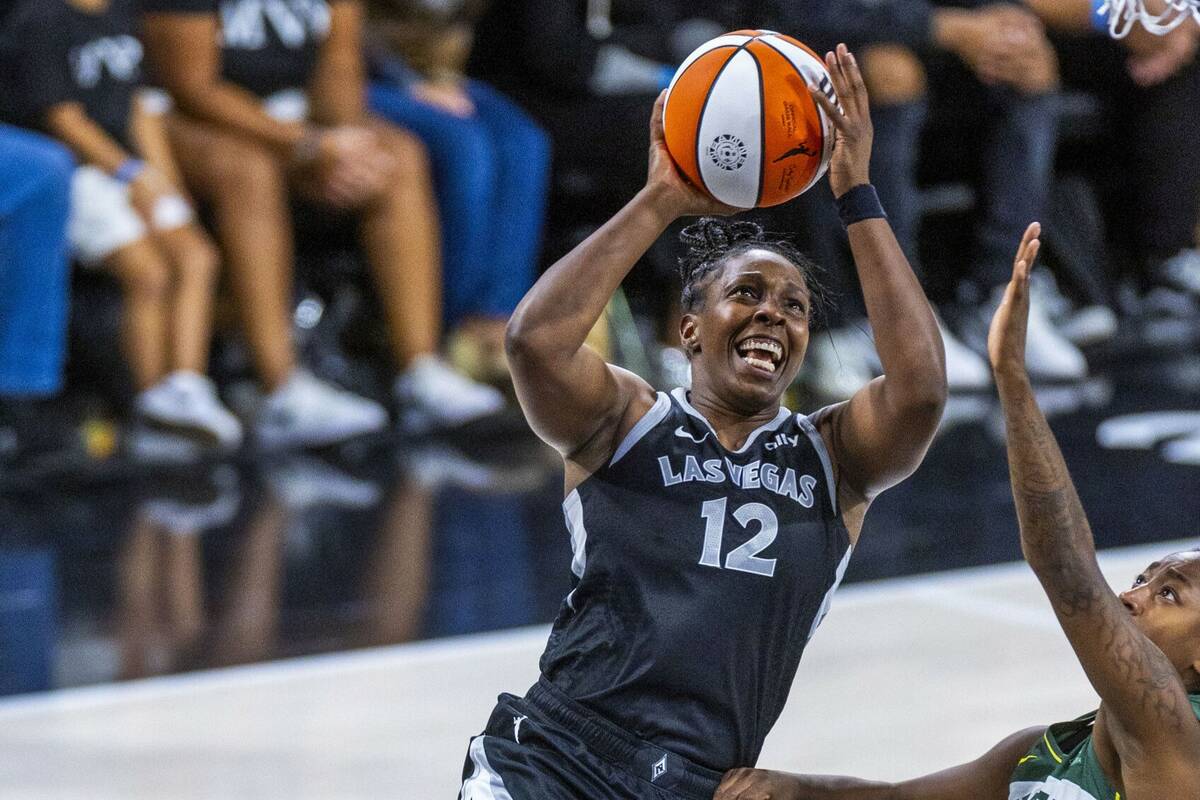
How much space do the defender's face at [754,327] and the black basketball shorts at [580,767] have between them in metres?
0.52

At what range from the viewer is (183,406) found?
674 cm

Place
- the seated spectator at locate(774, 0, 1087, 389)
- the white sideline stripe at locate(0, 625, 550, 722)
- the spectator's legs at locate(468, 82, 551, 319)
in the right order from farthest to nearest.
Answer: the spectator's legs at locate(468, 82, 551, 319)
the seated spectator at locate(774, 0, 1087, 389)
the white sideline stripe at locate(0, 625, 550, 722)

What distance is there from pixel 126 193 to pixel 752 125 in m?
4.56

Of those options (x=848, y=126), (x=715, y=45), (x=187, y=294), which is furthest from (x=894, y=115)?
(x=848, y=126)

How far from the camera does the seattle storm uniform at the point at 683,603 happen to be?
8.04 feet

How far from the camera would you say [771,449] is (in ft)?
8.50

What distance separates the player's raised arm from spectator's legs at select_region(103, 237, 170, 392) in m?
4.51

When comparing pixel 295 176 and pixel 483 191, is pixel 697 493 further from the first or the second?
pixel 483 191

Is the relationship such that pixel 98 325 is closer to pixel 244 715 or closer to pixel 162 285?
pixel 162 285

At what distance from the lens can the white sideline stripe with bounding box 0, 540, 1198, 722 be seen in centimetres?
424

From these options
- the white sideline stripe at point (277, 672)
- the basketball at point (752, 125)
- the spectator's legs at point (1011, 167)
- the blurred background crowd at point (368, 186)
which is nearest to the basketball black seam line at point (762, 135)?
the basketball at point (752, 125)

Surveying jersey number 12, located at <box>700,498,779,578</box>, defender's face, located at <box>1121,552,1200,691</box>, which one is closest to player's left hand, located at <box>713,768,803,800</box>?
jersey number 12, located at <box>700,498,779,578</box>

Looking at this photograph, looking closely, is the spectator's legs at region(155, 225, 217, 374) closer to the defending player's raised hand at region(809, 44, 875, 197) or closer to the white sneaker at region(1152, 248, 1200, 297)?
the defending player's raised hand at region(809, 44, 875, 197)

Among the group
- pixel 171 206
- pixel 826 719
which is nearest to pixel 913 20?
pixel 171 206
